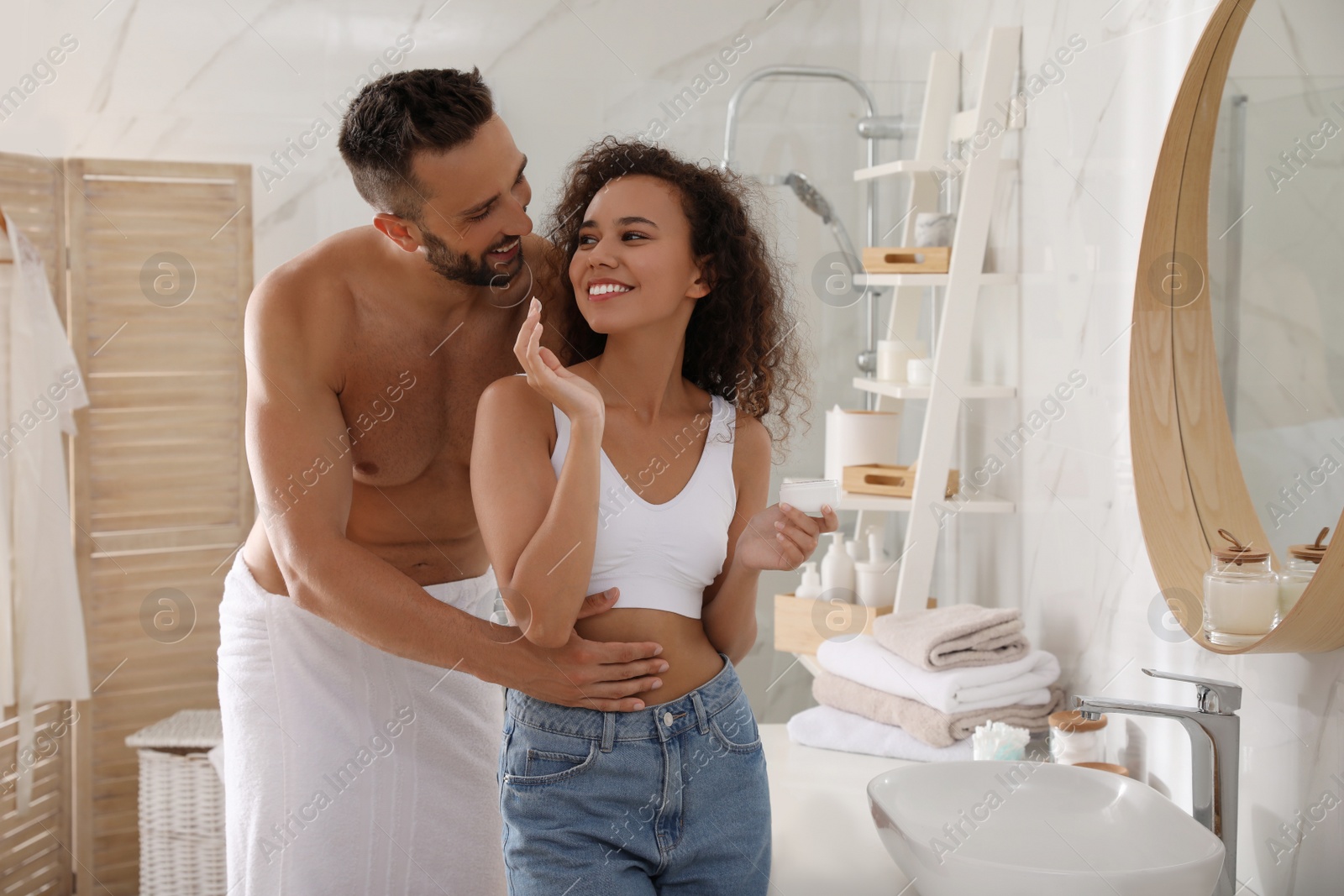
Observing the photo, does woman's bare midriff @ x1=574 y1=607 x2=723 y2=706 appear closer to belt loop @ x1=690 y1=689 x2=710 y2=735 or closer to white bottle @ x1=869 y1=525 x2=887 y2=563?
belt loop @ x1=690 y1=689 x2=710 y2=735

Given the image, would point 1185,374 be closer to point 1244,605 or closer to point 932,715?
point 1244,605

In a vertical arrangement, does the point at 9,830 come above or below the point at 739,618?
below

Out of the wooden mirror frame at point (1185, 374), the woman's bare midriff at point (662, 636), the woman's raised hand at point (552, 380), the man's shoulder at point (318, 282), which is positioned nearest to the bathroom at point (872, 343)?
the wooden mirror frame at point (1185, 374)

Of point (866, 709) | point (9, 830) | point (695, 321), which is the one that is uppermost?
point (695, 321)

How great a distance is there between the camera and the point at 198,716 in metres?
2.61

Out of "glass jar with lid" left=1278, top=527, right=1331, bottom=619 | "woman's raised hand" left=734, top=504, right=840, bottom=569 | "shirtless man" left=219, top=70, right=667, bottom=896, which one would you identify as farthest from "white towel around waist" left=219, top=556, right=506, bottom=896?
"glass jar with lid" left=1278, top=527, right=1331, bottom=619

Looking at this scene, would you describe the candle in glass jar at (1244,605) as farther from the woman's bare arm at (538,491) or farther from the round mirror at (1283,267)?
the woman's bare arm at (538,491)

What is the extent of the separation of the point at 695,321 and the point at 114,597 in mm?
1966

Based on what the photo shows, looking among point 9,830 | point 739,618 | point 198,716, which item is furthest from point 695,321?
point 9,830

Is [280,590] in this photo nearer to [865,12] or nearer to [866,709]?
[866,709]

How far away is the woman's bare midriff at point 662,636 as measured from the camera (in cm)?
108

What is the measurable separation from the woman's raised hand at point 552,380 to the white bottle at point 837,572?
1.15 metres

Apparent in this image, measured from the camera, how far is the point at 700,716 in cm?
107

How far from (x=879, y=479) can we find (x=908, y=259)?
0.42 metres
